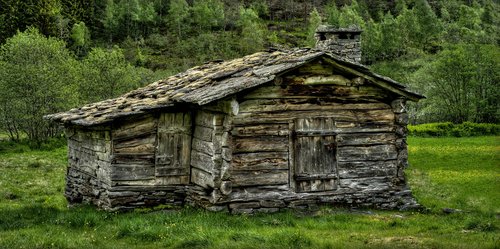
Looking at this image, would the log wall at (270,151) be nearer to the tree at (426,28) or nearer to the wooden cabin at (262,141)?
the wooden cabin at (262,141)

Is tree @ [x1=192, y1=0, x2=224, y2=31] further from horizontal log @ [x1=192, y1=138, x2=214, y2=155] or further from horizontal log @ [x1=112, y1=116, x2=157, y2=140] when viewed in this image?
horizontal log @ [x1=112, y1=116, x2=157, y2=140]

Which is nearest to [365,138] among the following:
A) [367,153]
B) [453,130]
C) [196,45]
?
[367,153]

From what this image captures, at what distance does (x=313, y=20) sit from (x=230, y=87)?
100370mm

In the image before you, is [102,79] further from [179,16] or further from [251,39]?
[179,16]

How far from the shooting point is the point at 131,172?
607 inches

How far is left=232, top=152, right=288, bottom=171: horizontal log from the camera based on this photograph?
48.2 feet

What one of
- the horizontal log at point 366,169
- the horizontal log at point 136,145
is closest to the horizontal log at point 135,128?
the horizontal log at point 136,145

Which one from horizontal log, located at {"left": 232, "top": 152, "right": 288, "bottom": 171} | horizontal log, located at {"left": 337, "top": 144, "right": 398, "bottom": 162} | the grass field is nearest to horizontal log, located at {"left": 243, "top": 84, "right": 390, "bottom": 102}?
horizontal log, located at {"left": 337, "top": 144, "right": 398, "bottom": 162}

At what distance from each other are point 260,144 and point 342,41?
21.7 feet

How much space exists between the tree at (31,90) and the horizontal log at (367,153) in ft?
98.1

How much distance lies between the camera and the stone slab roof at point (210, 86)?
14.2 m

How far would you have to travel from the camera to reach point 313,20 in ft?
366

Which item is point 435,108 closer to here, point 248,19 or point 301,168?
point 301,168

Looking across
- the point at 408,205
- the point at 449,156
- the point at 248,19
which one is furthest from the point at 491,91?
the point at 248,19
